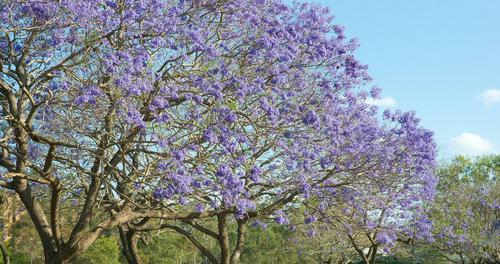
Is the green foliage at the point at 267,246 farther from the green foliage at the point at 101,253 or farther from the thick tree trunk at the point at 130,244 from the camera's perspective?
the thick tree trunk at the point at 130,244

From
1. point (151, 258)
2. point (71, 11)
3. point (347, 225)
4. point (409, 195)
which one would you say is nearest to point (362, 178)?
point (347, 225)

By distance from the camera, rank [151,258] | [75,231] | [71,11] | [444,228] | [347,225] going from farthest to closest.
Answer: [151,258] → [444,228] → [347,225] → [75,231] → [71,11]

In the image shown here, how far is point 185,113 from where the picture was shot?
1145cm

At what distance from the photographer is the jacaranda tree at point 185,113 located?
9680mm

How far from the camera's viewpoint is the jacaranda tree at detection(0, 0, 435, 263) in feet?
31.8

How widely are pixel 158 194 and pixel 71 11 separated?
3119 mm

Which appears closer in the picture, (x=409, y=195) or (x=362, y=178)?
(x=362, y=178)

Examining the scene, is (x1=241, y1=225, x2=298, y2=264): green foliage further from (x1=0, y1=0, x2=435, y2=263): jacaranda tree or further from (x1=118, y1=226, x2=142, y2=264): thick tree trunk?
(x1=0, y1=0, x2=435, y2=263): jacaranda tree

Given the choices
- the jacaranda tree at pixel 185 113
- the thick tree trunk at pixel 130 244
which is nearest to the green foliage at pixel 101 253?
the thick tree trunk at pixel 130 244

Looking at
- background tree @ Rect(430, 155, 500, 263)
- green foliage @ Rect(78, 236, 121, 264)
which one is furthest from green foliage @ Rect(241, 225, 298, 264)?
background tree @ Rect(430, 155, 500, 263)

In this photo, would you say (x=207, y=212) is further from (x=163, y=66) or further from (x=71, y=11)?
(x=71, y=11)

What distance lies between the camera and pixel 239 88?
34.5 ft

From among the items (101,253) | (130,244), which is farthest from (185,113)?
(101,253)

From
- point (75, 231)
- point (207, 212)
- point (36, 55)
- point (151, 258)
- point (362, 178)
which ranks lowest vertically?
point (75, 231)
